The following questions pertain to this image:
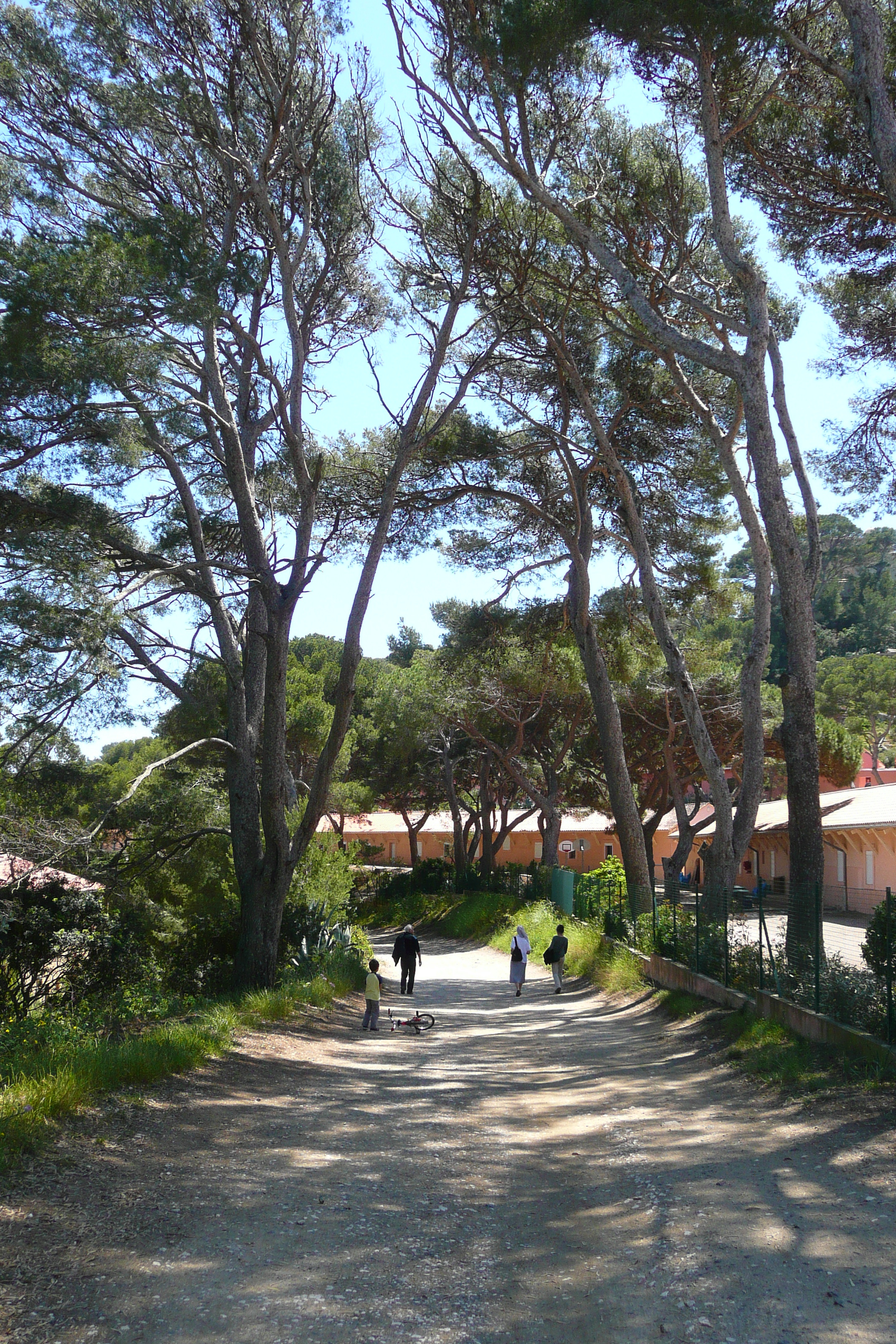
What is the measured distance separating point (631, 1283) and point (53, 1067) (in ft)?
→ 13.0

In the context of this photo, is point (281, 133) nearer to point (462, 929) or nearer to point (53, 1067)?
point (53, 1067)

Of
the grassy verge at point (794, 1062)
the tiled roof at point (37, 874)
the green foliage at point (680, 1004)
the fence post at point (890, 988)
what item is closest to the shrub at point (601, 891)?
the green foliage at point (680, 1004)

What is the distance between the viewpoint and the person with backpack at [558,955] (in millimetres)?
17188

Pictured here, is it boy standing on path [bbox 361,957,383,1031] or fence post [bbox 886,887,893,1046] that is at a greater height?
fence post [bbox 886,887,893,1046]

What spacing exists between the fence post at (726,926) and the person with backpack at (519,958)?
5455mm

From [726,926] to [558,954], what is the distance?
5.67m

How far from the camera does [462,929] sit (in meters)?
30.9

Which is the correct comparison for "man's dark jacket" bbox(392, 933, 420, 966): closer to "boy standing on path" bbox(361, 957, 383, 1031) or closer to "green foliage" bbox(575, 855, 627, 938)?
"boy standing on path" bbox(361, 957, 383, 1031)

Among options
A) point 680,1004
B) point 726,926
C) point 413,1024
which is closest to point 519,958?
point 413,1024

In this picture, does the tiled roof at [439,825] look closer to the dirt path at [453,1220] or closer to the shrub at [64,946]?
the shrub at [64,946]

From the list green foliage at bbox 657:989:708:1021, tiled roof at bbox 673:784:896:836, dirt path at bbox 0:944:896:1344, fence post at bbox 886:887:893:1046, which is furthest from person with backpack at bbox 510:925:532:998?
fence post at bbox 886:887:893:1046

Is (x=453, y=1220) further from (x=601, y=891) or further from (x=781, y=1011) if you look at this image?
(x=601, y=891)

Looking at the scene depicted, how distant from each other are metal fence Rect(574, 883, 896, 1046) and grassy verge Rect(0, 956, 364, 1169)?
518 cm

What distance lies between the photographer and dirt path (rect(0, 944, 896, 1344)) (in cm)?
415
